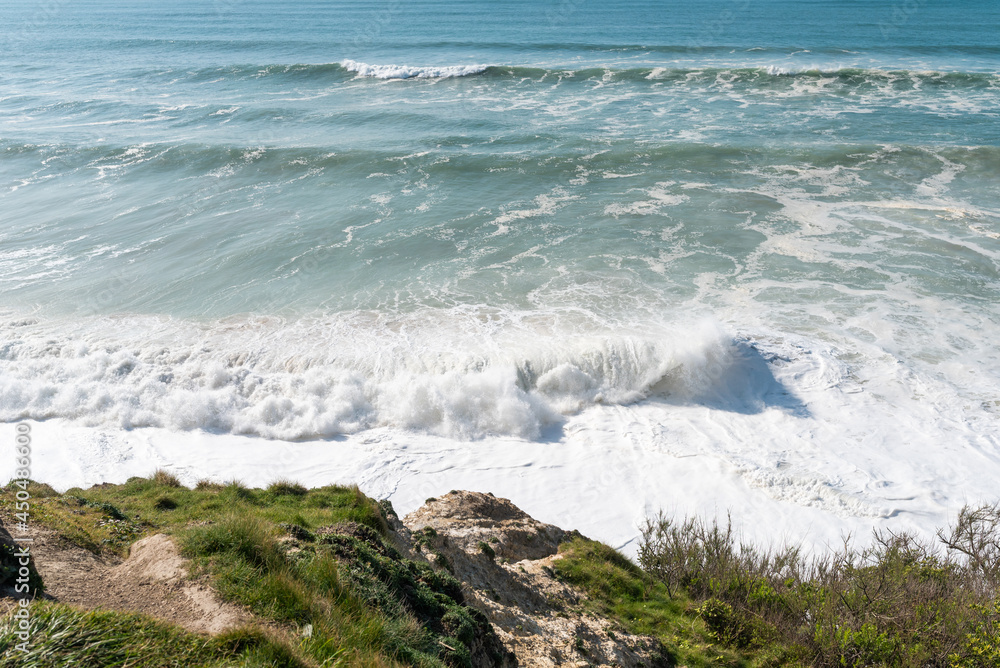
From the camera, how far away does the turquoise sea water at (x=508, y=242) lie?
1570 cm

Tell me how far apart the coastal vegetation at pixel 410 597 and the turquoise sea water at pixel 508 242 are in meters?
5.38

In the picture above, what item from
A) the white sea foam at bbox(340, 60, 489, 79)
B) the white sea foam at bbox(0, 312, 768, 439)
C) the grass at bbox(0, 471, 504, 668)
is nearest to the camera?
the grass at bbox(0, 471, 504, 668)

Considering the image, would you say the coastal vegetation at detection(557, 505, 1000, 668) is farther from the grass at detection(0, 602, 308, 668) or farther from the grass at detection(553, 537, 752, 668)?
the grass at detection(0, 602, 308, 668)

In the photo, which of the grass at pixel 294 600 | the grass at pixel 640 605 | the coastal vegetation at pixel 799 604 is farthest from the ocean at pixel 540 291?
the grass at pixel 294 600

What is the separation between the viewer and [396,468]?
13.5 metres

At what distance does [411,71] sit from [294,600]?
162ft

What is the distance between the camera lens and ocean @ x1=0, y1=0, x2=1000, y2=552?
44.2 ft

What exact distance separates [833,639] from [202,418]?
45.0 feet

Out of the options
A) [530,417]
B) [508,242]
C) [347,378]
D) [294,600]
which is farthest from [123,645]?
[508,242]

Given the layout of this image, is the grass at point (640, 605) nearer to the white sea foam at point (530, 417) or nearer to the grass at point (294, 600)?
the white sea foam at point (530, 417)

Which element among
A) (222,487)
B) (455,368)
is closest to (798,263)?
(455,368)

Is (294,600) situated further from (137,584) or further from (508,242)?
(508,242)

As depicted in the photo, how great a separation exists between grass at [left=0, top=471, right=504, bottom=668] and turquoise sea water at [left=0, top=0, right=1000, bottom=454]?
746 centimetres

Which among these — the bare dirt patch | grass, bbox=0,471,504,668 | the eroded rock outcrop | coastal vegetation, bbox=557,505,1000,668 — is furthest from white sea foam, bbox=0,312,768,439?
the bare dirt patch
